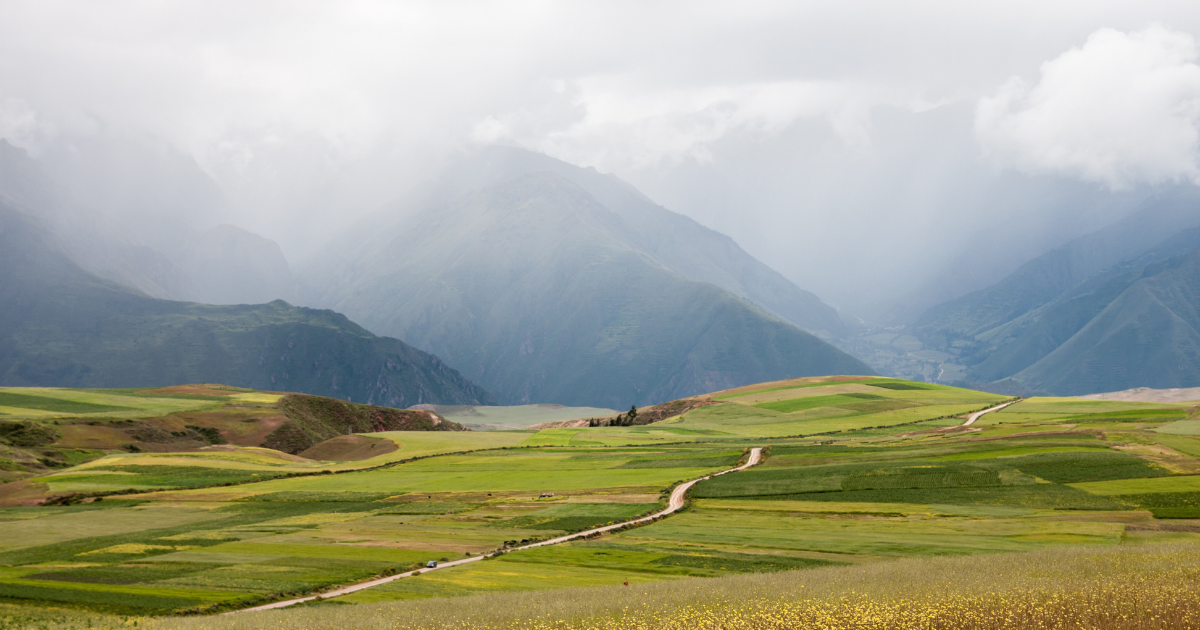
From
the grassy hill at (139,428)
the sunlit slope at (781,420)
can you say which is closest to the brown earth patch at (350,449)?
the grassy hill at (139,428)

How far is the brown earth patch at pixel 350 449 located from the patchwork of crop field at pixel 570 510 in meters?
9.59

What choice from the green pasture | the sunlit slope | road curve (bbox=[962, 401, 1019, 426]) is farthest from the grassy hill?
road curve (bbox=[962, 401, 1019, 426])

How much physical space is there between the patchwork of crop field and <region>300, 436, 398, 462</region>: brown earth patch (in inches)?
377

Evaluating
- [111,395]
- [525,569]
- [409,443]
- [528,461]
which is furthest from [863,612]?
[111,395]

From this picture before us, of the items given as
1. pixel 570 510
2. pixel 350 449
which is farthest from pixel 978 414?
pixel 350 449

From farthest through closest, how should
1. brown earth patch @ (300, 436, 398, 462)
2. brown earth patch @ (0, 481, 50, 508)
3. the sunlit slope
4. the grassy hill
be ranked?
the sunlit slope
brown earth patch @ (300, 436, 398, 462)
the grassy hill
brown earth patch @ (0, 481, 50, 508)

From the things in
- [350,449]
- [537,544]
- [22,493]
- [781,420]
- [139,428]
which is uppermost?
[781,420]

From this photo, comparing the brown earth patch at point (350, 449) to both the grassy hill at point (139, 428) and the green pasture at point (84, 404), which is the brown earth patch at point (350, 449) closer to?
the grassy hill at point (139, 428)

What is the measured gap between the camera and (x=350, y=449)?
156375mm

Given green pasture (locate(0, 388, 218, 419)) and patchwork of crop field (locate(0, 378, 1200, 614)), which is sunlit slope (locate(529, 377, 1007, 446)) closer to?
patchwork of crop field (locate(0, 378, 1200, 614))

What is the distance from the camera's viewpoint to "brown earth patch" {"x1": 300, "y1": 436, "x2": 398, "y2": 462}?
150000 millimetres

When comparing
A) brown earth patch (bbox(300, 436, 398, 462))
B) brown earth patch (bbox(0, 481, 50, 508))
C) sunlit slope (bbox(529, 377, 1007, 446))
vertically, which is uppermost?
sunlit slope (bbox(529, 377, 1007, 446))

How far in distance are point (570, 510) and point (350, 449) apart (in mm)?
94332

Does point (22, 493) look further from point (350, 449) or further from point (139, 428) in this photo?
point (350, 449)
